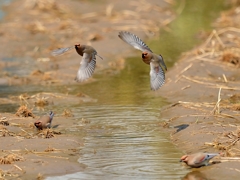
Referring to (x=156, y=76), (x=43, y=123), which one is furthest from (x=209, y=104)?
(x=43, y=123)

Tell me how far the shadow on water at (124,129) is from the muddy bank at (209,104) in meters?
0.26

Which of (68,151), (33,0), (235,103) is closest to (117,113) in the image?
(235,103)

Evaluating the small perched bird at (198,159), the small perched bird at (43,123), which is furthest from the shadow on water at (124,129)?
the small perched bird at (43,123)

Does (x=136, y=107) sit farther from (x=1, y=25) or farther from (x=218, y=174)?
(x=1, y=25)

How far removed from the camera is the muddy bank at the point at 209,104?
27.0ft

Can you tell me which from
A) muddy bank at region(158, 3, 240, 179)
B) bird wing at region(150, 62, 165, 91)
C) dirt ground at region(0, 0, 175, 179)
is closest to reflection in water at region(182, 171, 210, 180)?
muddy bank at region(158, 3, 240, 179)

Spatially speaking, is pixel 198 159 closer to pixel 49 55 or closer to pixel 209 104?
pixel 209 104

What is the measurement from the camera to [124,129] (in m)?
9.94

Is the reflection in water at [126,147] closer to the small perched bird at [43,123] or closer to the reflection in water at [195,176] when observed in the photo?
the reflection in water at [195,176]

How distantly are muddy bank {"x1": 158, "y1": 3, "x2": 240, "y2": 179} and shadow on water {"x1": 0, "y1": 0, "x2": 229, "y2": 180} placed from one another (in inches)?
10.2

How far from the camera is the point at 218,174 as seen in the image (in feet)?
24.4

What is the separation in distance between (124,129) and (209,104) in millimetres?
1476

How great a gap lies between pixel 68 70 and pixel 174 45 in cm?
430

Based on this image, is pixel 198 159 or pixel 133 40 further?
pixel 133 40
